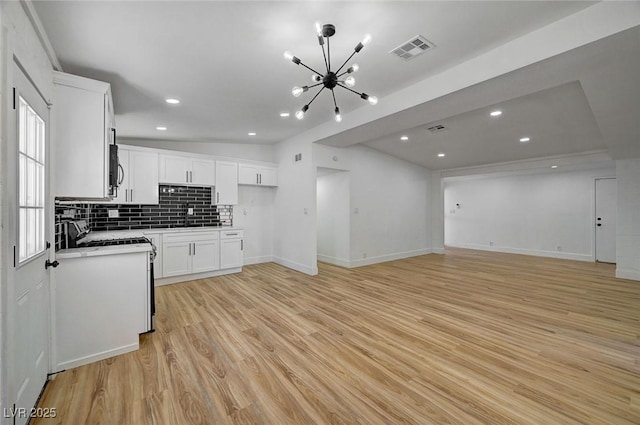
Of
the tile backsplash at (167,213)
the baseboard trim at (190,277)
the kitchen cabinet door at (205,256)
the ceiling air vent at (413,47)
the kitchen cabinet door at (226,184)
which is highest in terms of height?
the ceiling air vent at (413,47)

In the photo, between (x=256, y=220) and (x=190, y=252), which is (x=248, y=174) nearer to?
(x=256, y=220)

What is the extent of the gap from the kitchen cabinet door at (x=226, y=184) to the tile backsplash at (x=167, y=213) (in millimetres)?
385

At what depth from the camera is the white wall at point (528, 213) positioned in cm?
688

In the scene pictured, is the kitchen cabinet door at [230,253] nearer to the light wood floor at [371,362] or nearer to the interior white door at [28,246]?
the light wood floor at [371,362]

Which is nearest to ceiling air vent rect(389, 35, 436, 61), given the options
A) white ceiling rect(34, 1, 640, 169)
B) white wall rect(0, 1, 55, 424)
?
white ceiling rect(34, 1, 640, 169)

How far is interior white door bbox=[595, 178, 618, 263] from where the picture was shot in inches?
254

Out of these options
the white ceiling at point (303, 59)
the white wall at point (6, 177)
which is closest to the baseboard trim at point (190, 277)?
the white ceiling at point (303, 59)

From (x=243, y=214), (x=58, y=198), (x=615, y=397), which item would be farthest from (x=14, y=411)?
(x=243, y=214)

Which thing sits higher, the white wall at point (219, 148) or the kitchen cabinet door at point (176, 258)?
the white wall at point (219, 148)

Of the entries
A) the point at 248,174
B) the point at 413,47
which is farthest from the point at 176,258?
the point at 413,47

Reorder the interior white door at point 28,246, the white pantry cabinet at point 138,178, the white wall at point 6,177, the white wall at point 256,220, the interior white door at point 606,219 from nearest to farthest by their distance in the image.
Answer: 1. the white wall at point 6,177
2. the interior white door at point 28,246
3. the white pantry cabinet at point 138,178
4. the white wall at point 256,220
5. the interior white door at point 606,219

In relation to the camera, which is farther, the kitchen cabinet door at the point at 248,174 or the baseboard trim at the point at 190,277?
the kitchen cabinet door at the point at 248,174

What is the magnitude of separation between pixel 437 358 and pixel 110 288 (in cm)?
306

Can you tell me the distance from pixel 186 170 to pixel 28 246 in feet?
11.4
